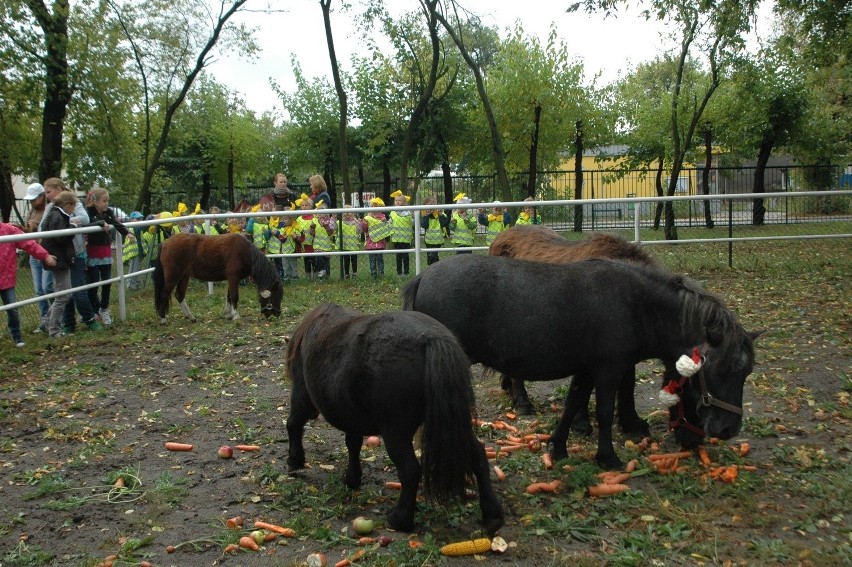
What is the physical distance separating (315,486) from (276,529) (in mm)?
676

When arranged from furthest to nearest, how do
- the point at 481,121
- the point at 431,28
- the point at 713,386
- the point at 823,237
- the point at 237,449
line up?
the point at 481,121
the point at 431,28
the point at 823,237
the point at 237,449
the point at 713,386

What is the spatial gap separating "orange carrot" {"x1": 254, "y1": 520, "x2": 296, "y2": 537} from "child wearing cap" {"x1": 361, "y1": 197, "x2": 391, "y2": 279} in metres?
8.81

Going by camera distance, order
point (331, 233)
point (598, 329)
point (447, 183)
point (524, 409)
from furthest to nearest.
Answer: point (447, 183), point (331, 233), point (524, 409), point (598, 329)

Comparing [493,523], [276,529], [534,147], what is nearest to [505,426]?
[493,523]

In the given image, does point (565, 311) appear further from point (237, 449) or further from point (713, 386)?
point (237, 449)

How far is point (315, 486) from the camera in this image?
4.61 metres

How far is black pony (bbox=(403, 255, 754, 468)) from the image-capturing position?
4.60 metres

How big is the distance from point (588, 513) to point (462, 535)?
74 centimetres

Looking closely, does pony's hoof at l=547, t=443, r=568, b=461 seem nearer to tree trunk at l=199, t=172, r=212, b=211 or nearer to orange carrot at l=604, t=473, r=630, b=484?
orange carrot at l=604, t=473, r=630, b=484

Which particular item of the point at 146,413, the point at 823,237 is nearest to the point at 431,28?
the point at 823,237

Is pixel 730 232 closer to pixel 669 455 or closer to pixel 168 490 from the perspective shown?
pixel 669 455

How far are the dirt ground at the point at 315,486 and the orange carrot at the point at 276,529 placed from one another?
49mm

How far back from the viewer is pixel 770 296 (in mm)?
10344

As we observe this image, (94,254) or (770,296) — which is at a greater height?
(94,254)
